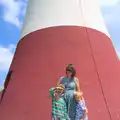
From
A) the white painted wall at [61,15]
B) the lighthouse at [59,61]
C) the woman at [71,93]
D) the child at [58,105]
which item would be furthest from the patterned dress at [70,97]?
the white painted wall at [61,15]

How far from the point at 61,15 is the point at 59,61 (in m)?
1.23

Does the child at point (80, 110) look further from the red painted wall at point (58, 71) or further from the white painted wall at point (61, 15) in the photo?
the white painted wall at point (61, 15)

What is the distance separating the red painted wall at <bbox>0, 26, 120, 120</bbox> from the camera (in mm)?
7367

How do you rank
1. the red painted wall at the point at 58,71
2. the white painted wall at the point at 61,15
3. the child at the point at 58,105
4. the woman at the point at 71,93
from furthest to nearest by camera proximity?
the white painted wall at the point at 61,15 < the red painted wall at the point at 58,71 < the woman at the point at 71,93 < the child at the point at 58,105

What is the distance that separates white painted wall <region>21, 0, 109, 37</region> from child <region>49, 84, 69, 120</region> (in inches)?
150

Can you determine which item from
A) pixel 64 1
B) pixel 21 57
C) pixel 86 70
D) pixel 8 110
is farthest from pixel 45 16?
pixel 8 110

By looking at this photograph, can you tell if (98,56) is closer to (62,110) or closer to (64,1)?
(64,1)

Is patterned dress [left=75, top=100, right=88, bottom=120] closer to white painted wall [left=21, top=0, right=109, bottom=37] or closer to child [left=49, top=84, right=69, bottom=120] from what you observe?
child [left=49, top=84, right=69, bottom=120]

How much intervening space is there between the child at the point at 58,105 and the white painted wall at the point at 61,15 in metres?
3.82

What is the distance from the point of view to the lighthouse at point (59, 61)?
24.3ft

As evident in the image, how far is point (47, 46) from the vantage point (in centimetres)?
816

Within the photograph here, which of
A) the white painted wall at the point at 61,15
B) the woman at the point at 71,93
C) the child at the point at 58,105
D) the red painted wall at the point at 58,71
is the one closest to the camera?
the child at the point at 58,105

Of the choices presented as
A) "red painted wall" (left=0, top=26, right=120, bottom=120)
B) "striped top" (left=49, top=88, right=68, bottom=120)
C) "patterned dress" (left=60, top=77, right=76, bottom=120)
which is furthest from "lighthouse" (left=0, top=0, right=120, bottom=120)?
"striped top" (left=49, top=88, right=68, bottom=120)

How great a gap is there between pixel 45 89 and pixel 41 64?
661mm
